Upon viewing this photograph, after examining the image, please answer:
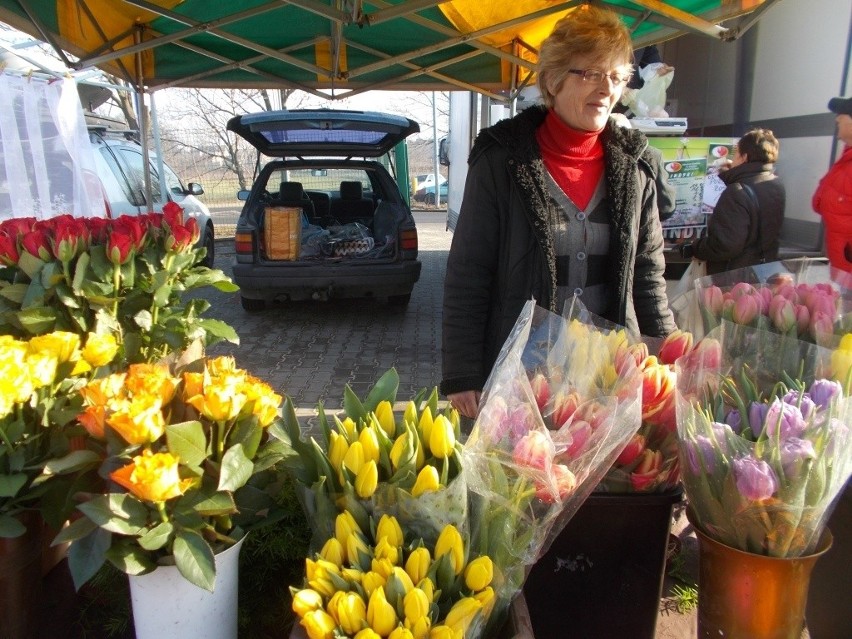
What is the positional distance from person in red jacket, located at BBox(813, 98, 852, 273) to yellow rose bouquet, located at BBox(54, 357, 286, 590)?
377 cm

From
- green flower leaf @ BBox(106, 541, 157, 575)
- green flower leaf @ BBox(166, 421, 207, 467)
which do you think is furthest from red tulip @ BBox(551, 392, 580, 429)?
green flower leaf @ BBox(106, 541, 157, 575)

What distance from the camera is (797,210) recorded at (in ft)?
20.6

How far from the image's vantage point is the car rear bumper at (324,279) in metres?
6.49

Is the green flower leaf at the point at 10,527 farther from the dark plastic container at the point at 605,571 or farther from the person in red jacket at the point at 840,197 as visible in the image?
the person in red jacket at the point at 840,197

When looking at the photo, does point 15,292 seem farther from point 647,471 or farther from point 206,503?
point 647,471

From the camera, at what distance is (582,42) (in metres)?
1.83

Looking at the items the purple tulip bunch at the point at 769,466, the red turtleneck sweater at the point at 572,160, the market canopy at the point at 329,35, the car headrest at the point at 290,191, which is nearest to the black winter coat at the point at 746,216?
the market canopy at the point at 329,35

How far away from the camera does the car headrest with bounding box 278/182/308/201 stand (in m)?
7.65

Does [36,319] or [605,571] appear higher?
[36,319]

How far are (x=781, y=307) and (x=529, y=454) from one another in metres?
1.03

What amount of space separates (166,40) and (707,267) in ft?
12.8

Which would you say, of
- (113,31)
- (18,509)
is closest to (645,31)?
(113,31)

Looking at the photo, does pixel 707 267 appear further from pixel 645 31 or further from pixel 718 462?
pixel 718 462

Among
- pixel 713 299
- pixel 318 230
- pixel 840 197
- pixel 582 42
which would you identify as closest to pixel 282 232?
pixel 318 230
